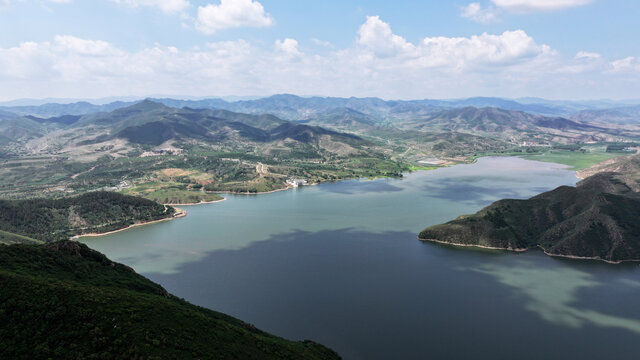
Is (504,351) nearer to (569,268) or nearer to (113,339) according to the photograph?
→ (569,268)

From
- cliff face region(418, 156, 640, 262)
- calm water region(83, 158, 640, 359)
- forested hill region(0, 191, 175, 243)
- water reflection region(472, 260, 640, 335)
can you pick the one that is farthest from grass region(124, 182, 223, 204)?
water reflection region(472, 260, 640, 335)

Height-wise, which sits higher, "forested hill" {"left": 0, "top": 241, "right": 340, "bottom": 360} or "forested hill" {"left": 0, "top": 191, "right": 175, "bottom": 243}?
"forested hill" {"left": 0, "top": 241, "right": 340, "bottom": 360}

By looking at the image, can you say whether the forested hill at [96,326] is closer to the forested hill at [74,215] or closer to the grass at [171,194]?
the forested hill at [74,215]

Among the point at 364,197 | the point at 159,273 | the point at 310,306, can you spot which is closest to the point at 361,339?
the point at 310,306

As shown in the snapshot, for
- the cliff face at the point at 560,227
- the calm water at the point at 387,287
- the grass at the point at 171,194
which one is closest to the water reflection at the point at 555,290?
the calm water at the point at 387,287

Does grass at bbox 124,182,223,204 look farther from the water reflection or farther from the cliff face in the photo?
the water reflection

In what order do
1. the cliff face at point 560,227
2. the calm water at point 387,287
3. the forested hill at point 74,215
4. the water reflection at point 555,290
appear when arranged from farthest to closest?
the forested hill at point 74,215 → the cliff face at point 560,227 → the water reflection at point 555,290 → the calm water at point 387,287
